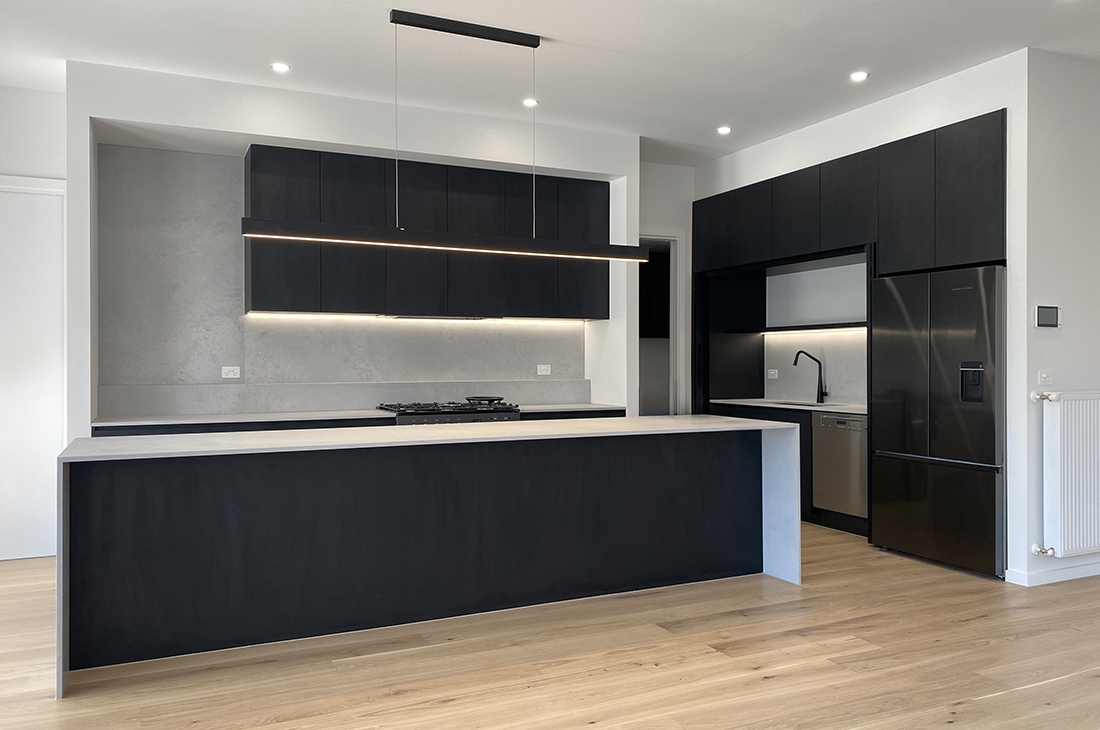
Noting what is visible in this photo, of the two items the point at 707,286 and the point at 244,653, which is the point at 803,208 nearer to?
the point at 707,286

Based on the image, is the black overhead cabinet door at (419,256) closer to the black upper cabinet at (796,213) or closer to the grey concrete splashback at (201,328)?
the grey concrete splashback at (201,328)

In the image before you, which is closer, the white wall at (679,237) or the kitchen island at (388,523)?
the kitchen island at (388,523)

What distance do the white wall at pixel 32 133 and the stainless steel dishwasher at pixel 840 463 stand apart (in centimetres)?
547

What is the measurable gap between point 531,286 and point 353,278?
1338mm

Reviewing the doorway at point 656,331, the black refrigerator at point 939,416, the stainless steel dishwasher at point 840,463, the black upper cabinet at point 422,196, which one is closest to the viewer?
the black refrigerator at point 939,416

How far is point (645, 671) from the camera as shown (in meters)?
3.05

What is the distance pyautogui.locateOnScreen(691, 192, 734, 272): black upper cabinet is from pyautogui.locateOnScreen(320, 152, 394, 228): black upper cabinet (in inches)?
111

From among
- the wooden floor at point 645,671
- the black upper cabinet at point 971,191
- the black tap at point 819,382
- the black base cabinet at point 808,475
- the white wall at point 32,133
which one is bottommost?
the wooden floor at point 645,671

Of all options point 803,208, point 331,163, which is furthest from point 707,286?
point 331,163

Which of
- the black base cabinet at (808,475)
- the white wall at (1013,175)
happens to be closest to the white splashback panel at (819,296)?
the black base cabinet at (808,475)

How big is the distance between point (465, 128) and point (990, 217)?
132 inches

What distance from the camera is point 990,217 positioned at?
446 centimetres

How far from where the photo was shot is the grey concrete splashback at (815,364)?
19.9 feet

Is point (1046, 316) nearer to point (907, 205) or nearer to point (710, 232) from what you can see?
point (907, 205)
